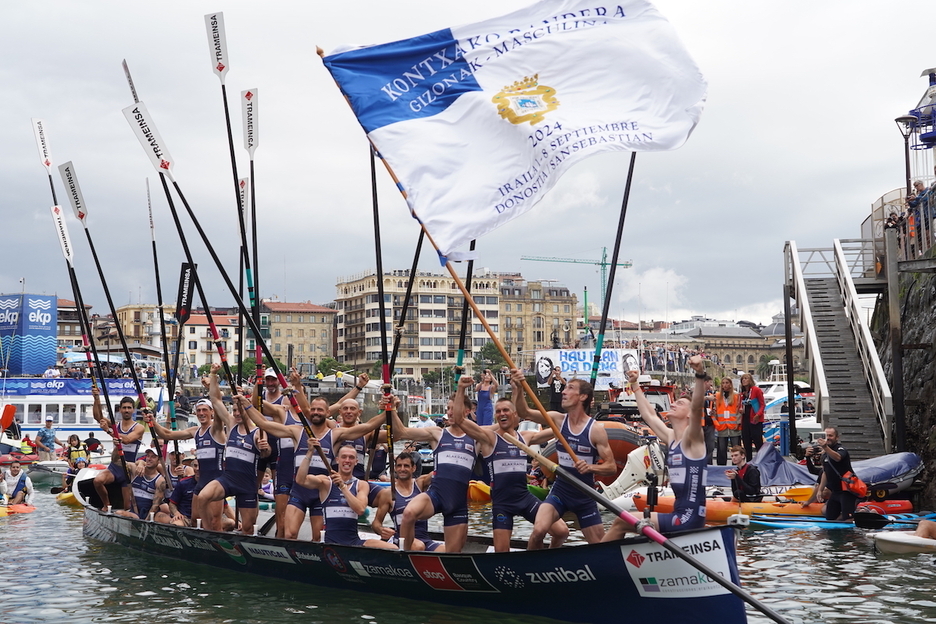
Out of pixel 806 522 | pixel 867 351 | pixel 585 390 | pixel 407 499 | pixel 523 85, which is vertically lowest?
pixel 806 522

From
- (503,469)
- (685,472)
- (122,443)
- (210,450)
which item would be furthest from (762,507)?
(122,443)

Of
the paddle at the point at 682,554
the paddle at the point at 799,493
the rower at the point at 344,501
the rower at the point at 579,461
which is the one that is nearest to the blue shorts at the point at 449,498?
the rower at the point at 579,461

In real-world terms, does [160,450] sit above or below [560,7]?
below

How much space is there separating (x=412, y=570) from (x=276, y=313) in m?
157

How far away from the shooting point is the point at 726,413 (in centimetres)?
2370

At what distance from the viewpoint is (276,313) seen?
538 feet

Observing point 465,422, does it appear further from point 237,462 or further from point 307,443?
point 237,462

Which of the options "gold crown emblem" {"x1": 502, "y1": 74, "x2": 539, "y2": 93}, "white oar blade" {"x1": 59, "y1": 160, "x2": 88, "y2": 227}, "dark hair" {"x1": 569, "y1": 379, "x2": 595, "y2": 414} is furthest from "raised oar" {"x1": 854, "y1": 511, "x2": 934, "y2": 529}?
"white oar blade" {"x1": 59, "y1": 160, "x2": 88, "y2": 227}

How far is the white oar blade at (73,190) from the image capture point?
17.0 m

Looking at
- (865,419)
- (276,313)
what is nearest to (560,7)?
(865,419)

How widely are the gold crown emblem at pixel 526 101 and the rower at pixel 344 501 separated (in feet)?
15.3

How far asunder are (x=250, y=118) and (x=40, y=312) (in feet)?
152

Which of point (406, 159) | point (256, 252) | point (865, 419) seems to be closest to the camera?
point (406, 159)

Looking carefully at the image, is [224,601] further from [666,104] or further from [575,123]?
[666,104]
